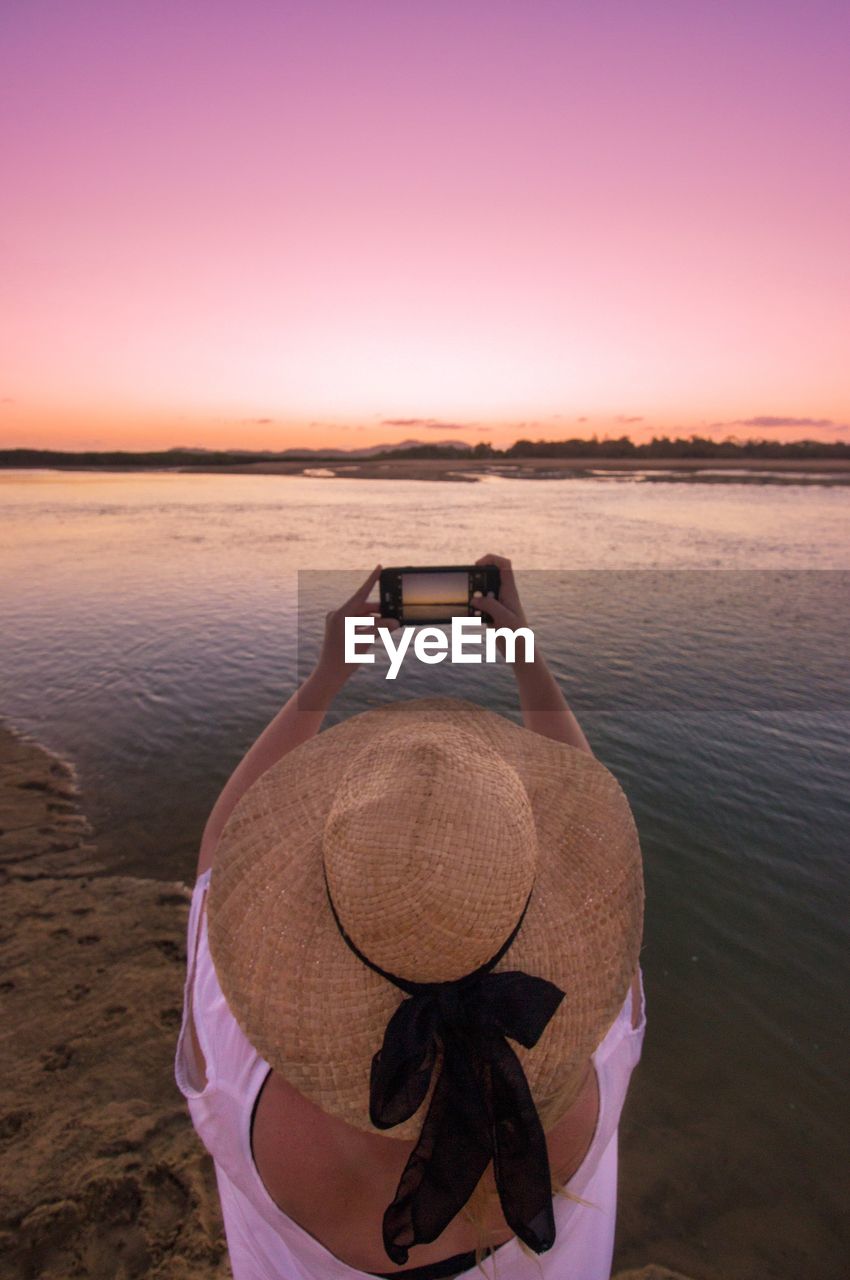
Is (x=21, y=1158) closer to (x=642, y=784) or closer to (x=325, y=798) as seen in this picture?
(x=325, y=798)

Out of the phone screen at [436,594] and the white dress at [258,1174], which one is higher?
the phone screen at [436,594]

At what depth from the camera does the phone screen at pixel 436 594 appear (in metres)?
2.57

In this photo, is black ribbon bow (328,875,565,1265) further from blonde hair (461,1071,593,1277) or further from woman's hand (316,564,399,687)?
woman's hand (316,564,399,687)

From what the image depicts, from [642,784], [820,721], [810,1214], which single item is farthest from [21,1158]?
[820,721]

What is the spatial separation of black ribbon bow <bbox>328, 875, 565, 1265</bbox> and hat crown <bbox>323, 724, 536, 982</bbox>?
7 cm

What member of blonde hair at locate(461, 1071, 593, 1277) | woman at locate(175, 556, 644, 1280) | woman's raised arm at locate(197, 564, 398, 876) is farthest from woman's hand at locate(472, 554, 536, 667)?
blonde hair at locate(461, 1071, 593, 1277)

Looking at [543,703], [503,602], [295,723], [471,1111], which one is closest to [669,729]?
[503,602]

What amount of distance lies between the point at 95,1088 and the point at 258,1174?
2435mm

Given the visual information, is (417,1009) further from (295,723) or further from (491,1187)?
(295,723)

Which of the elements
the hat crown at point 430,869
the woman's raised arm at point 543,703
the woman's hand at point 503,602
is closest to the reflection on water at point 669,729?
the woman's raised arm at point 543,703

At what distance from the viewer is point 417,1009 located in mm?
977

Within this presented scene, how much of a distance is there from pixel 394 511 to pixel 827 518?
18231 millimetres

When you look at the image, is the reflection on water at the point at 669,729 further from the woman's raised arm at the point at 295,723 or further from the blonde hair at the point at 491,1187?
the woman's raised arm at the point at 295,723

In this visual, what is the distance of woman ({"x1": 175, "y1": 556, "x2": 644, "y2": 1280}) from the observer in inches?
38.7
